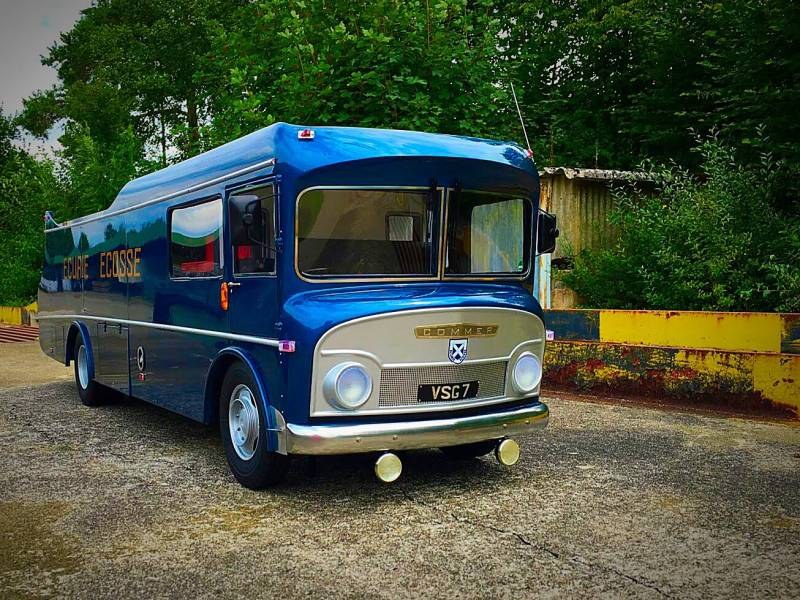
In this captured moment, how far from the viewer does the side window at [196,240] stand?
6.75m

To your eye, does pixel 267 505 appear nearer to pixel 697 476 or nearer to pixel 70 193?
pixel 697 476

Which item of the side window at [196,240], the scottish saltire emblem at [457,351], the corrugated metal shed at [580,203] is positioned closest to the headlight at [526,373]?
the scottish saltire emblem at [457,351]

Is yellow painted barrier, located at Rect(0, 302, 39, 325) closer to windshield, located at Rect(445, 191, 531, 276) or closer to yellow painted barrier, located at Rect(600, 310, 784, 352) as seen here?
yellow painted barrier, located at Rect(600, 310, 784, 352)

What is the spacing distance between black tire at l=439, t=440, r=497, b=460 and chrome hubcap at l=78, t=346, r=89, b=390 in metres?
4.99

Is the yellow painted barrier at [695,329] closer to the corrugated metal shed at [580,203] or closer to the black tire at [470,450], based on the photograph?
the black tire at [470,450]

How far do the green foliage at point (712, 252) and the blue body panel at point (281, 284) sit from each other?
4.56 meters

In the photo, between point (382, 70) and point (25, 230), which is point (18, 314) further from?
point (382, 70)

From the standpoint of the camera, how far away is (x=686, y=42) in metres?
18.3

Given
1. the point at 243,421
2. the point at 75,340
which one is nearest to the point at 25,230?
the point at 75,340

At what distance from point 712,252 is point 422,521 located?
22.0 feet

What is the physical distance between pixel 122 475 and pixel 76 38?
34552mm

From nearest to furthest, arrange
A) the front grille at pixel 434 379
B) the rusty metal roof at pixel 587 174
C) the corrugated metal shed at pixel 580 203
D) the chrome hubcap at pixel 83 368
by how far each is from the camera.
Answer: the front grille at pixel 434 379 < the chrome hubcap at pixel 83 368 < the rusty metal roof at pixel 587 174 < the corrugated metal shed at pixel 580 203

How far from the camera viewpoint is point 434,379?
5867 mm

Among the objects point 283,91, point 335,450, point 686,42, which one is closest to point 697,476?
point 335,450
